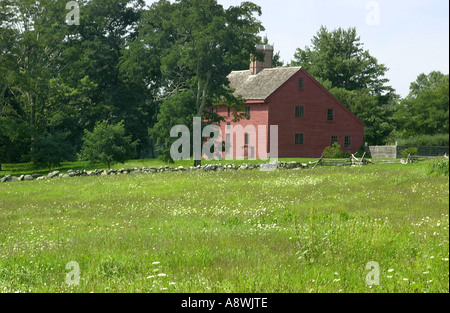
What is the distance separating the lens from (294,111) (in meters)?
57.9

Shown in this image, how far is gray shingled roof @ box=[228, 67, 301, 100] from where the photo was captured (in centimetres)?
5769

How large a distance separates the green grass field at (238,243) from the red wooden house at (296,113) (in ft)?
120

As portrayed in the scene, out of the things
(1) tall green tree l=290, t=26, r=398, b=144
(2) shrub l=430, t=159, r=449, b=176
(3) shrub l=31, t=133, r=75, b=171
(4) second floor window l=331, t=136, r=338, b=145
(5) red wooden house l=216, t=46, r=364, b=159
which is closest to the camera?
(2) shrub l=430, t=159, r=449, b=176

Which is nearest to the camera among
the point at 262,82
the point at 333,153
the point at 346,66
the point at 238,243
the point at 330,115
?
the point at 238,243

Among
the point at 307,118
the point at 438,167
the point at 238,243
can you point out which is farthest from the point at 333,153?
the point at 238,243

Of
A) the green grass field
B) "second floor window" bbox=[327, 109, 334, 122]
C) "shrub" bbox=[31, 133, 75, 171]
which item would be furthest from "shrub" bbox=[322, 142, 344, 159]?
the green grass field

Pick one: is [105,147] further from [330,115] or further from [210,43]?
[330,115]

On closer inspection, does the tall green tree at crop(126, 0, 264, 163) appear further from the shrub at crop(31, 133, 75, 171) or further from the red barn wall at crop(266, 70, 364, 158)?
the red barn wall at crop(266, 70, 364, 158)

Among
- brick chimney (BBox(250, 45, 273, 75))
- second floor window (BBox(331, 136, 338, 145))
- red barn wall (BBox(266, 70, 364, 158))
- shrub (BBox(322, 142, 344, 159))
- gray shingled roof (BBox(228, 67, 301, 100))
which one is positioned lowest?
shrub (BBox(322, 142, 344, 159))

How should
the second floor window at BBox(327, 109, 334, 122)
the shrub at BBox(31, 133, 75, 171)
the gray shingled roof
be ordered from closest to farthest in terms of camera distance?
1. the shrub at BBox(31, 133, 75, 171)
2. the gray shingled roof
3. the second floor window at BBox(327, 109, 334, 122)

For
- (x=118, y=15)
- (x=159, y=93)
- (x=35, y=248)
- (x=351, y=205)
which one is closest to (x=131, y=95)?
(x=159, y=93)

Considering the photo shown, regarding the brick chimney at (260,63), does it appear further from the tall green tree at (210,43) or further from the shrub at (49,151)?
the shrub at (49,151)

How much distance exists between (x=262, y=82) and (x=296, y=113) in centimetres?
531
